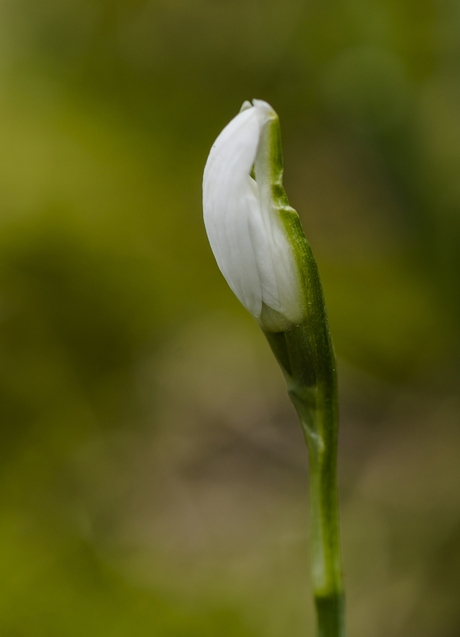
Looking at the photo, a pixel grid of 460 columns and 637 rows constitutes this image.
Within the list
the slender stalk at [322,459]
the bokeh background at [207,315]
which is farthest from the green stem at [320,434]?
the bokeh background at [207,315]

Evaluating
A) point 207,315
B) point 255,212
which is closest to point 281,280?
point 255,212

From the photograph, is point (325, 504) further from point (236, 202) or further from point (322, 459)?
point (236, 202)

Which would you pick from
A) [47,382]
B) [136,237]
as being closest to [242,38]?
[136,237]

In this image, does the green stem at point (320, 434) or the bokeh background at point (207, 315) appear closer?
the green stem at point (320, 434)

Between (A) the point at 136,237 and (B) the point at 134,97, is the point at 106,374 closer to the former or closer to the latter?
(A) the point at 136,237

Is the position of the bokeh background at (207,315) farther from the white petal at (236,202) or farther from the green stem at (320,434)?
the white petal at (236,202)

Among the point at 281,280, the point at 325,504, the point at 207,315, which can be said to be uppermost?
the point at 281,280

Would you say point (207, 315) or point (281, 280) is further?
point (207, 315)
